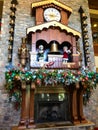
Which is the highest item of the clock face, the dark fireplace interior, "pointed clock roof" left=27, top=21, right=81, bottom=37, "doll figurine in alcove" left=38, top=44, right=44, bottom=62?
the clock face

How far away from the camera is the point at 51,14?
182 inches

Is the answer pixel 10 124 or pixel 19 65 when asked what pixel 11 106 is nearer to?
pixel 10 124

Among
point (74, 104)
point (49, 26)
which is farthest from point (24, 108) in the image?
point (49, 26)

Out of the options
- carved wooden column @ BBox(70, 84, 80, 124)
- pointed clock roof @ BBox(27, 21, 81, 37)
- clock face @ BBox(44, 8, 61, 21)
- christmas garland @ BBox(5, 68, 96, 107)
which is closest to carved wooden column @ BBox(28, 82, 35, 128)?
christmas garland @ BBox(5, 68, 96, 107)

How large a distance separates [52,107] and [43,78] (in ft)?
2.99

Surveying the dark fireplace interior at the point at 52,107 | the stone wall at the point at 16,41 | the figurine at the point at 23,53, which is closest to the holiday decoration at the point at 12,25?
the stone wall at the point at 16,41

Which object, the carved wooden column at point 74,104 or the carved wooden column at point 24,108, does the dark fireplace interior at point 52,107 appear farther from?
the carved wooden column at point 24,108

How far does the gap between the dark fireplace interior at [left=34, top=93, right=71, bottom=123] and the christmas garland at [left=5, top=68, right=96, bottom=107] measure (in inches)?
14.5

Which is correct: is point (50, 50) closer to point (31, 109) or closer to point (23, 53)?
point (23, 53)

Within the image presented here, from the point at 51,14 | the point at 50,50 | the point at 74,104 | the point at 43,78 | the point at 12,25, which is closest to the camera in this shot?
the point at 43,78

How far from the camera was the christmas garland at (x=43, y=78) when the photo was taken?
3.45 meters

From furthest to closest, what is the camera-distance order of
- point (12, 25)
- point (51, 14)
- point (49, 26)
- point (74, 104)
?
1. point (51, 14)
2. point (12, 25)
3. point (49, 26)
4. point (74, 104)

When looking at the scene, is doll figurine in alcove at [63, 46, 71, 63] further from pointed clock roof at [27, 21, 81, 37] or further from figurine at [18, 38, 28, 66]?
figurine at [18, 38, 28, 66]

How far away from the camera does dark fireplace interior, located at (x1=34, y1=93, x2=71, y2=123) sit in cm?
379
